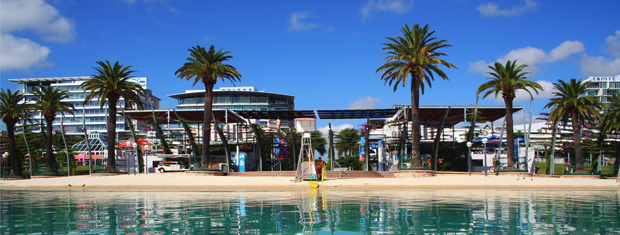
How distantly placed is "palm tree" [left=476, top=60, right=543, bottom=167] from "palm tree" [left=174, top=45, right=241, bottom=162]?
20.8 meters

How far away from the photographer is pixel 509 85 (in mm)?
40781

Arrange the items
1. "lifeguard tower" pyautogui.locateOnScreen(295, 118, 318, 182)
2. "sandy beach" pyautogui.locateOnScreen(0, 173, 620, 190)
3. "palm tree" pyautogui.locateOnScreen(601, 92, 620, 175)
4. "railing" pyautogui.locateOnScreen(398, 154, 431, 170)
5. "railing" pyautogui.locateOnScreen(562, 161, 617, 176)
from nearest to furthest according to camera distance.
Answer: "sandy beach" pyautogui.locateOnScreen(0, 173, 620, 190) < "lifeguard tower" pyautogui.locateOnScreen(295, 118, 318, 182) < "railing" pyautogui.locateOnScreen(562, 161, 617, 176) < "railing" pyautogui.locateOnScreen(398, 154, 431, 170) < "palm tree" pyautogui.locateOnScreen(601, 92, 620, 175)

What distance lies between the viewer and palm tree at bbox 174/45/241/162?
4394cm

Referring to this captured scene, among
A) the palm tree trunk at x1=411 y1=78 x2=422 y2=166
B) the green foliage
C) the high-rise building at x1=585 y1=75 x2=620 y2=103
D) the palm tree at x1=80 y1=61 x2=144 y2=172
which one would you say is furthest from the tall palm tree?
the high-rise building at x1=585 y1=75 x2=620 y2=103

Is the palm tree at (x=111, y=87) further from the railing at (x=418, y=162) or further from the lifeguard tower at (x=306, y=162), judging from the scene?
the railing at (x=418, y=162)

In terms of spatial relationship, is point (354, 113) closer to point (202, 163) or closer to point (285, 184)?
point (202, 163)

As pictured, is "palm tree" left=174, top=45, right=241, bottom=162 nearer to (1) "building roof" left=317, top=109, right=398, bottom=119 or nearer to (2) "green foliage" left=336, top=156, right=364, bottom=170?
(1) "building roof" left=317, top=109, right=398, bottom=119

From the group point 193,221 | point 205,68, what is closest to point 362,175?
point 205,68

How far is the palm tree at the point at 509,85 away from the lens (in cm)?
4072

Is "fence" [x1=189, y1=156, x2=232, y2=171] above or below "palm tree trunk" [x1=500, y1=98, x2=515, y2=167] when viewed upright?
below

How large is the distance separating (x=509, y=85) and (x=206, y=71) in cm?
2424

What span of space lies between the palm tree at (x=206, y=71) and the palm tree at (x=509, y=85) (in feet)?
68.4

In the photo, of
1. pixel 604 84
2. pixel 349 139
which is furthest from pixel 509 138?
pixel 604 84

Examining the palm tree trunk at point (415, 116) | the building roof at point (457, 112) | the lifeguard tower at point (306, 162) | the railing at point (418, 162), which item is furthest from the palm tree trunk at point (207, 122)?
the building roof at point (457, 112)
